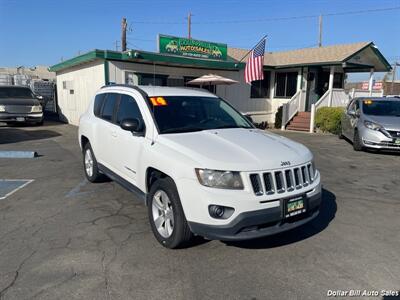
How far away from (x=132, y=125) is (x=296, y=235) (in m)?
2.42

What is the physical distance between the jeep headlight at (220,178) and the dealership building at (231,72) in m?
10.8

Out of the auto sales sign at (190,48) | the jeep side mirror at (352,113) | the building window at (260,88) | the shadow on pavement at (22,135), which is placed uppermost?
the auto sales sign at (190,48)

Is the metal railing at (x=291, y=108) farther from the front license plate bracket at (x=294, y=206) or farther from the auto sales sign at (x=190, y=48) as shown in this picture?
the front license plate bracket at (x=294, y=206)

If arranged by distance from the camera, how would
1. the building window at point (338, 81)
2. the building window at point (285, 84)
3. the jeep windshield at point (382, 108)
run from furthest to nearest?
1. the building window at point (338, 81)
2. the building window at point (285, 84)
3. the jeep windshield at point (382, 108)

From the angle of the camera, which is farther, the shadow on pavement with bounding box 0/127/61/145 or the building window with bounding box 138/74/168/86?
the building window with bounding box 138/74/168/86

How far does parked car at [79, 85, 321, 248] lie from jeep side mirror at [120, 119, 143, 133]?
0.01 metres

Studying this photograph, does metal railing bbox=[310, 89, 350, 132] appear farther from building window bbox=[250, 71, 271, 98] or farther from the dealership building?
building window bbox=[250, 71, 271, 98]

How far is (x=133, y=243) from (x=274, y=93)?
1707cm

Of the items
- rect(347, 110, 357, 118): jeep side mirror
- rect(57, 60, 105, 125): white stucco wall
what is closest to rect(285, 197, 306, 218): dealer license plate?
rect(347, 110, 357, 118): jeep side mirror

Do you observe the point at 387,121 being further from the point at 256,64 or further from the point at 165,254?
the point at 165,254

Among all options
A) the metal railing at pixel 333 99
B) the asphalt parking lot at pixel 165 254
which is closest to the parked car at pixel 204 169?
the asphalt parking lot at pixel 165 254

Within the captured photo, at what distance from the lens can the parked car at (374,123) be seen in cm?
921

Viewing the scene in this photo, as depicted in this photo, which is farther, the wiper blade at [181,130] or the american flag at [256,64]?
the american flag at [256,64]

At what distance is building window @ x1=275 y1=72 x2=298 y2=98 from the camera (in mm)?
19141
